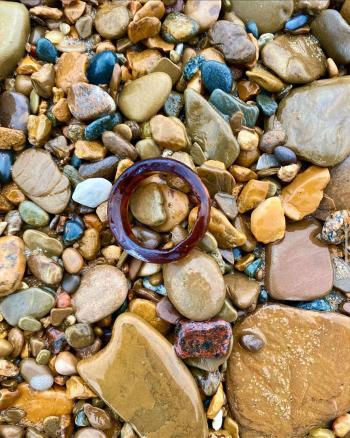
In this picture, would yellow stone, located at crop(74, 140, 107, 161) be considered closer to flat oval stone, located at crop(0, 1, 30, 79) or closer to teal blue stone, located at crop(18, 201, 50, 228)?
teal blue stone, located at crop(18, 201, 50, 228)

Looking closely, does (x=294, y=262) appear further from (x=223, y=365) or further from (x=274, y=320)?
(x=223, y=365)

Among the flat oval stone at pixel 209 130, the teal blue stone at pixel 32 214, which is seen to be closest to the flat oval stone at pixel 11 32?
the teal blue stone at pixel 32 214

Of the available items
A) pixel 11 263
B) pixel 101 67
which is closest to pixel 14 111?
pixel 101 67

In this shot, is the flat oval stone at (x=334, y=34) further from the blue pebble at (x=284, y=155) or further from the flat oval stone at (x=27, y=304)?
the flat oval stone at (x=27, y=304)

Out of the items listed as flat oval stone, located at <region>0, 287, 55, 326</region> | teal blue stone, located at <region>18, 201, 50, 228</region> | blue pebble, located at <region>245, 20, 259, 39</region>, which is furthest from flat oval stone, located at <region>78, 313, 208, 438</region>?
blue pebble, located at <region>245, 20, 259, 39</region>

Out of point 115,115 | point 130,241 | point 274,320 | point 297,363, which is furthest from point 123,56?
point 297,363

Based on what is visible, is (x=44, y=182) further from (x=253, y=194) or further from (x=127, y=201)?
(x=253, y=194)
